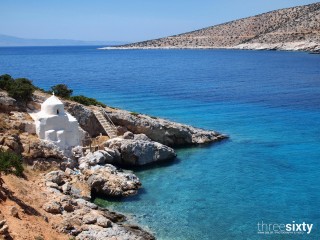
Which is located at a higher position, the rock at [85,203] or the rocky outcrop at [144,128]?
the rocky outcrop at [144,128]

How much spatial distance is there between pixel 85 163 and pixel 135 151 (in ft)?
14.5

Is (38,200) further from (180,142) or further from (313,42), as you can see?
(313,42)

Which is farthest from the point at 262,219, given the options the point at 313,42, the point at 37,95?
the point at 313,42

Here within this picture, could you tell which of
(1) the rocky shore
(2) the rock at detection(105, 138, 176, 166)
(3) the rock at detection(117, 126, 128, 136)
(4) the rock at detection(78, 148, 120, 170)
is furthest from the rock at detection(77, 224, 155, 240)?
(3) the rock at detection(117, 126, 128, 136)

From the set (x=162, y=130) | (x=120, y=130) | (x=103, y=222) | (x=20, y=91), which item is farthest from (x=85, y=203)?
(x=162, y=130)

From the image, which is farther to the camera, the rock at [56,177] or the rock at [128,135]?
the rock at [128,135]

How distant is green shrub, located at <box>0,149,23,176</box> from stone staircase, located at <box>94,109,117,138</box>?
10050 millimetres

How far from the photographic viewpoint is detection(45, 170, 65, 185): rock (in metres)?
24.6

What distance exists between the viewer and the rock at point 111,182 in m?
25.3

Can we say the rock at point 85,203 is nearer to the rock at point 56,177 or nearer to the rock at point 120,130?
the rock at point 56,177

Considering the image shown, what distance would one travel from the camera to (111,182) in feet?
84.6

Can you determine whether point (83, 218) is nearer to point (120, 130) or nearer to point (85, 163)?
point (85, 163)

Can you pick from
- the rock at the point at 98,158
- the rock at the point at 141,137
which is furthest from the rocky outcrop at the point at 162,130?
the rock at the point at 98,158

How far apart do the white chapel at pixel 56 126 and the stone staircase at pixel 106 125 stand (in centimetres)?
413
